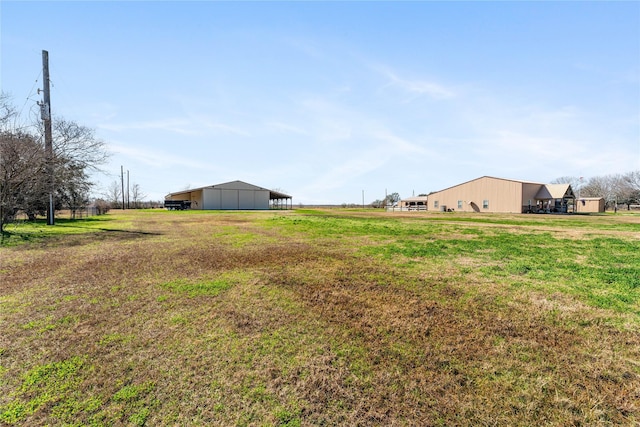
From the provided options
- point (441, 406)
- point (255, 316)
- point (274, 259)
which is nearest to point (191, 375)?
point (255, 316)

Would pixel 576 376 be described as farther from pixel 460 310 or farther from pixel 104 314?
pixel 104 314

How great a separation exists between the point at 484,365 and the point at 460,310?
134cm

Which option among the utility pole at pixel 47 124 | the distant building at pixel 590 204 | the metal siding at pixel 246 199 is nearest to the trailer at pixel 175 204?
the metal siding at pixel 246 199

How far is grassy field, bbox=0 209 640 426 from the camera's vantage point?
2594 millimetres

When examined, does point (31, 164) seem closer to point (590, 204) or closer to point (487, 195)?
point (487, 195)

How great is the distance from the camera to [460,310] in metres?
4.43

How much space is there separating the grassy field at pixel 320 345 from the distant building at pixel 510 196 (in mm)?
37110

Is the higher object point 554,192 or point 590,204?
point 554,192

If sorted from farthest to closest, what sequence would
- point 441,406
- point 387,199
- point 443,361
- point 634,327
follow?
point 387,199 → point 634,327 → point 443,361 → point 441,406

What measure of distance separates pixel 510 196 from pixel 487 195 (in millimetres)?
3069

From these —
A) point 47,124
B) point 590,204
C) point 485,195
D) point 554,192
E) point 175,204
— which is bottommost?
point 590,204

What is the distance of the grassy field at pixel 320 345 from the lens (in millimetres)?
2594

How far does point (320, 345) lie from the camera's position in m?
3.49

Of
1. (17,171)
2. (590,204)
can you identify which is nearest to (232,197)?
(17,171)
